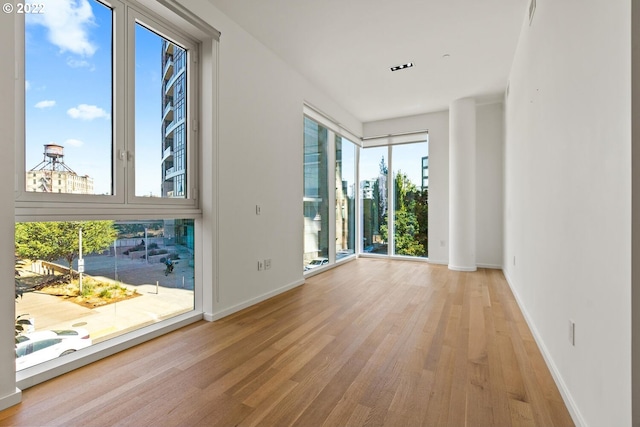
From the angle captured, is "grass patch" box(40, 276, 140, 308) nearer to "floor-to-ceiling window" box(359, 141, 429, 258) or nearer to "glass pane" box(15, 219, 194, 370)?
"glass pane" box(15, 219, 194, 370)

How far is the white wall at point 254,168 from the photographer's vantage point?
117 inches

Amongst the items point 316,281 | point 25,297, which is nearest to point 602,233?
point 25,297

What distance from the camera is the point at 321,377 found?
1.85 meters

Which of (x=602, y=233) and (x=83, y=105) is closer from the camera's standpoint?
(x=602, y=233)

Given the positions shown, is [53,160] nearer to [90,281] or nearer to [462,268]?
[90,281]

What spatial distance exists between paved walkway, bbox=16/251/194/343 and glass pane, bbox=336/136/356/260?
346cm

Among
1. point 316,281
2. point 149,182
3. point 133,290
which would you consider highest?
point 149,182

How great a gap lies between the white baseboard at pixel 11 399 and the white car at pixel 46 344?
270mm

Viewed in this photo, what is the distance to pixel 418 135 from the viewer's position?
6.07m

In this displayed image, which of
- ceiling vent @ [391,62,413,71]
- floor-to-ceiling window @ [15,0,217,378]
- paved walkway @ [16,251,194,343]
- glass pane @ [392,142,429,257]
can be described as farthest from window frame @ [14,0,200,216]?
glass pane @ [392,142,429,257]

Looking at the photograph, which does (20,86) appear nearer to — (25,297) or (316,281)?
(25,297)

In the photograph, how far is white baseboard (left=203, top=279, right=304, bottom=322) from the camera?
112 inches

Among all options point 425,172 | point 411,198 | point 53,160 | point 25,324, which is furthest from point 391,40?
point 25,324

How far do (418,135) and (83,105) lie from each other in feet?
17.9
